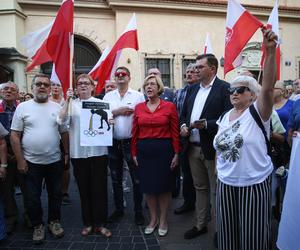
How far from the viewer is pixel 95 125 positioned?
4.27 metres

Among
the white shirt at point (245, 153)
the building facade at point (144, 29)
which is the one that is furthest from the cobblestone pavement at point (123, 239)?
the building facade at point (144, 29)

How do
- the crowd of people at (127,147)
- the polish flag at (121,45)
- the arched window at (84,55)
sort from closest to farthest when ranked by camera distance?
the crowd of people at (127,147) → the polish flag at (121,45) → the arched window at (84,55)

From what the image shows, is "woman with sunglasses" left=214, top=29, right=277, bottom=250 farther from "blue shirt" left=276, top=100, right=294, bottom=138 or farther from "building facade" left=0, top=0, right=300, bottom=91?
"building facade" left=0, top=0, right=300, bottom=91

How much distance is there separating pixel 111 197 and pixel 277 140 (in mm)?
3313

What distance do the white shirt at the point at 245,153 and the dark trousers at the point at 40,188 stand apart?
243 cm

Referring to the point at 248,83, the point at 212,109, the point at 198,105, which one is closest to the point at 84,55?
the point at 198,105

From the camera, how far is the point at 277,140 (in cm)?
396

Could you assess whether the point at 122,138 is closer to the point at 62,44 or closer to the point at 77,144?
the point at 77,144

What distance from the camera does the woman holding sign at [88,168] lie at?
14.1ft

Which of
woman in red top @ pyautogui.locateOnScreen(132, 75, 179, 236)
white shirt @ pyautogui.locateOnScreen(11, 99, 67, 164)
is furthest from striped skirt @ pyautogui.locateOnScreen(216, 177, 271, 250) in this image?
white shirt @ pyautogui.locateOnScreen(11, 99, 67, 164)

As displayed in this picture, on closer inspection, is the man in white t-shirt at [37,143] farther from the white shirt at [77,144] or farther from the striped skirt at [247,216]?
the striped skirt at [247,216]

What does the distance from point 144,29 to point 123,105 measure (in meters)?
10.4


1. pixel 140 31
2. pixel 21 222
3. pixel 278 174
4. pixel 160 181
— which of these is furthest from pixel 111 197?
pixel 140 31

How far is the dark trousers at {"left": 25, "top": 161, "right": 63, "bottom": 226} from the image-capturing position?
4.26 meters
